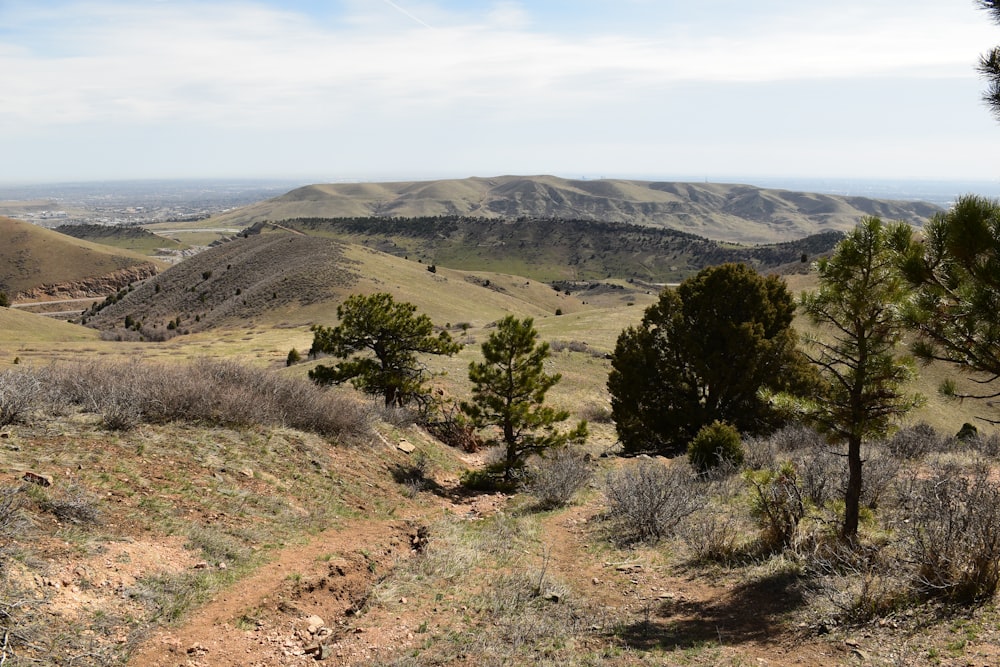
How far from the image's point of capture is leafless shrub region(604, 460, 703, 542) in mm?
10742

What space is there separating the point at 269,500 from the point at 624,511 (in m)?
6.81

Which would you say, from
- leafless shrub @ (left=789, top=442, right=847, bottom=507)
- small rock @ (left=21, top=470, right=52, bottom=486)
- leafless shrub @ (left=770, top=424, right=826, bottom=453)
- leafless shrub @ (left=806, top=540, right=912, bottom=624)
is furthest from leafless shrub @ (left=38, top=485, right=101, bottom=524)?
leafless shrub @ (left=770, top=424, right=826, bottom=453)

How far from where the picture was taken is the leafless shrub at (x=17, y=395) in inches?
372

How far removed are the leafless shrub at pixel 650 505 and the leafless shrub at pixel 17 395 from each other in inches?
425

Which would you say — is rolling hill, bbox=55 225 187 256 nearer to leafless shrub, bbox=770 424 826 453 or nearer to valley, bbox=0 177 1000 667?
valley, bbox=0 177 1000 667

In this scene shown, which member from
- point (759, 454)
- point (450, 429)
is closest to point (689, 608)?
point (759, 454)

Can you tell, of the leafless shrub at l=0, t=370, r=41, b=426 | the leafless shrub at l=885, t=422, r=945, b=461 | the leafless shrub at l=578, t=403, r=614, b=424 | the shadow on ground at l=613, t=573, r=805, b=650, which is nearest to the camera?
the shadow on ground at l=613, t=573, r=805, b=650

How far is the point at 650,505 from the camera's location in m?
10.9

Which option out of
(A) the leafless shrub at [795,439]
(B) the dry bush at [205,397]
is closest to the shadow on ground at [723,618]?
(A) the leafless shrub at [795,439]

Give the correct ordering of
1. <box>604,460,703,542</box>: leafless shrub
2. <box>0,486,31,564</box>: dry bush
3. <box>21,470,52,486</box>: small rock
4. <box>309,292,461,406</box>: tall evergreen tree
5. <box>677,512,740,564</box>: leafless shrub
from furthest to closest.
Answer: <box>309,292,461,406</box>: tall evergreen tree < <box>604,460,703,542</box>: leafless shrub < <box>677,512,740,564</box>: leafless shrub < <box>21,470,52,486</box>: small rock < <box>0,486,31,564</box>: dry bush

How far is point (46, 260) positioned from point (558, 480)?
131 metres

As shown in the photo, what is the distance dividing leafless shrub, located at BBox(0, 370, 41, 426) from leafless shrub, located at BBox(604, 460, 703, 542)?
1078 cm

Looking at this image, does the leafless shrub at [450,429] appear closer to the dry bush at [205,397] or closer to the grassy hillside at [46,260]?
the dry bush at [205,397]

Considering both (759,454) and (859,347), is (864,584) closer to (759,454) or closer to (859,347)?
(859,347)
